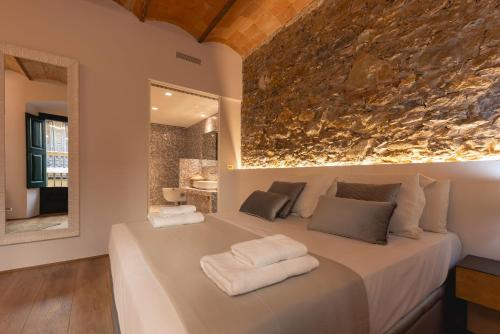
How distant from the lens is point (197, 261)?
1.18 m

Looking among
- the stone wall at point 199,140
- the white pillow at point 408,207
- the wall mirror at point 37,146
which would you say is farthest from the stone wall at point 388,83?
the wall mirror at point 37,146

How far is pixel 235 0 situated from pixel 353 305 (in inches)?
139

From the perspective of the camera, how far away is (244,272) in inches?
36.5

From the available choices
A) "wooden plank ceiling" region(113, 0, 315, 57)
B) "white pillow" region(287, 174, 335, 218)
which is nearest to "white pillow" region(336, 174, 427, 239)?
"white pillow" region(287, 174, 335, 218)

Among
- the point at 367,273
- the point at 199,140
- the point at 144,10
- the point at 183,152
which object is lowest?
the point at 367,273

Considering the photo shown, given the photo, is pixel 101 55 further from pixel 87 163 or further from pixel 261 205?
pixel 261 205

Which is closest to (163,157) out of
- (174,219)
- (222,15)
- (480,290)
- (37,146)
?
(37,146)

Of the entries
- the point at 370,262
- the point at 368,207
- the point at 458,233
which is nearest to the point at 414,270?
A: the point at 370,262

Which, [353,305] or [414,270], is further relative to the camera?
[414,270]

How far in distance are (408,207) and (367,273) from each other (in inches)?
38.4

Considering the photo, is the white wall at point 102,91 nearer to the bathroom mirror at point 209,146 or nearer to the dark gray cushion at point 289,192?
the dark gray cushion at point 289,192

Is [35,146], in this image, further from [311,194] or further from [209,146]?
[209,146]

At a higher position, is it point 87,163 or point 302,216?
point 87,163

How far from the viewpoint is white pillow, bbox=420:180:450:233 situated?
1.80m
